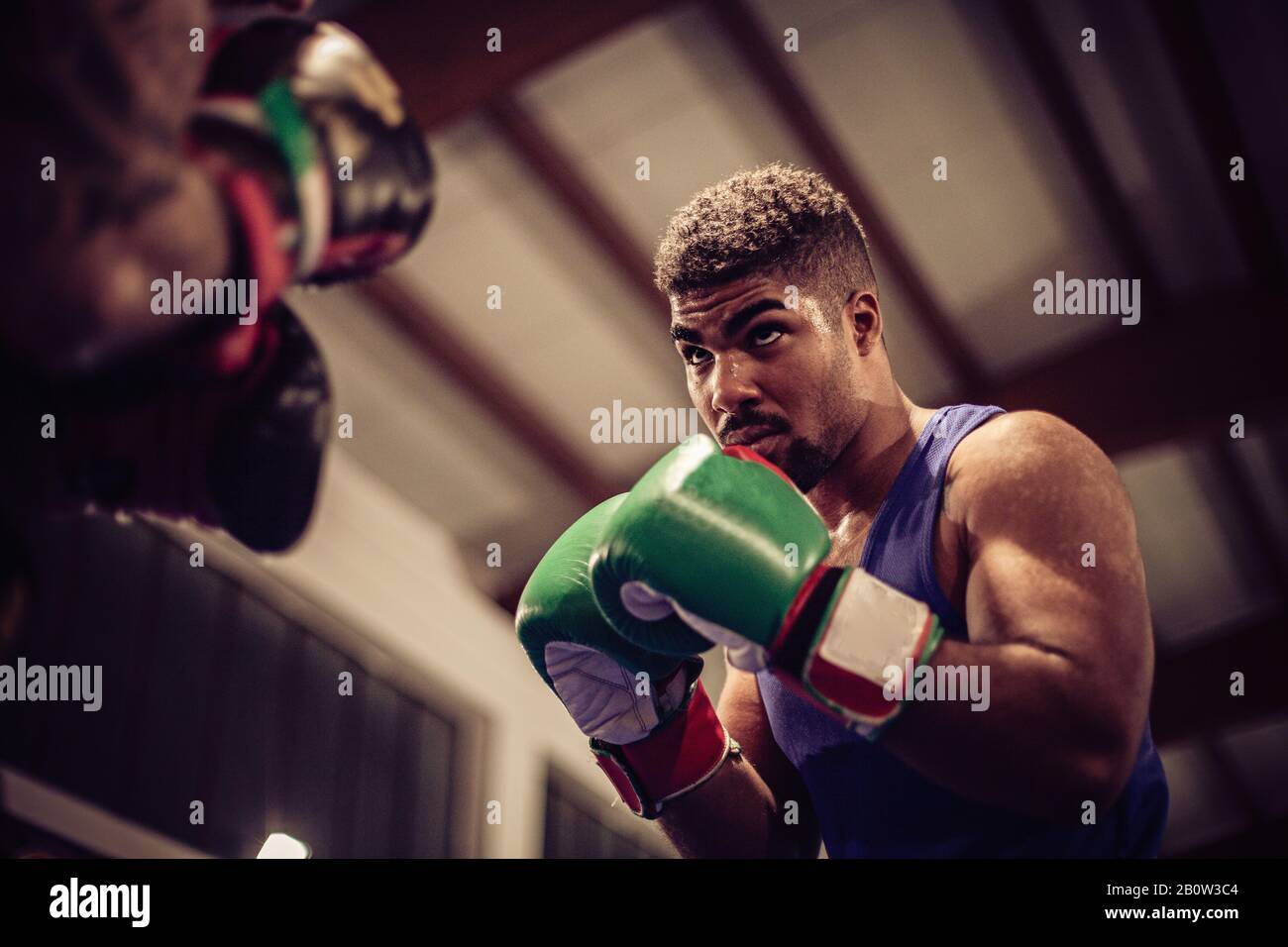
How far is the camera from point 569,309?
5598 millimetres

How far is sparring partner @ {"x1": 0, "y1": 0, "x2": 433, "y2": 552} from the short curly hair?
0.71 m

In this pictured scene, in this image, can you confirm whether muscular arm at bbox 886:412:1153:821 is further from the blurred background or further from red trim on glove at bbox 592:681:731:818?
the blurred background

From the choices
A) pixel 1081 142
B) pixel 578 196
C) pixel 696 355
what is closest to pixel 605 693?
pixel 696 355

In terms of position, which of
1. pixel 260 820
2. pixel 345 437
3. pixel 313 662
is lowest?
pixel 260 820

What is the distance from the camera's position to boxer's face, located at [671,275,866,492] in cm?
183

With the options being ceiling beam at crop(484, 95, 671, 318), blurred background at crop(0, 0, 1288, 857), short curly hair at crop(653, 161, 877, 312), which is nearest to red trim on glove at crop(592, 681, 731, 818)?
short curly hair at crop(653, 161, 877, 312)

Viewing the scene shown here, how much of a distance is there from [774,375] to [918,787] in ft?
2.07

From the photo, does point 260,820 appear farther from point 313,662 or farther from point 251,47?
point 251,47

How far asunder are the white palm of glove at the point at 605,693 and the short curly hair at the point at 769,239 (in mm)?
610

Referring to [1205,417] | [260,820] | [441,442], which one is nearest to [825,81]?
[441,442]

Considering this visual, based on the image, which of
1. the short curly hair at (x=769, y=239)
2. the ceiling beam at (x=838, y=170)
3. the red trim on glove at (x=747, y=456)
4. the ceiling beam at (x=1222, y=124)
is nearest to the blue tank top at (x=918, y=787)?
the red trim on glove at (x=747, y=456)

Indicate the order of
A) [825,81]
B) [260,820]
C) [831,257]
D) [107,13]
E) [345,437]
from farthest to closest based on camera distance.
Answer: [345,437] → [825,81] → [260,820] → [831,257] → [107,13]

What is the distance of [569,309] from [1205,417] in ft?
12.1
